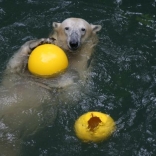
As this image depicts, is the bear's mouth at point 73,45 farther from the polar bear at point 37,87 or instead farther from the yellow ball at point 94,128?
the yellow ball at point 94,128

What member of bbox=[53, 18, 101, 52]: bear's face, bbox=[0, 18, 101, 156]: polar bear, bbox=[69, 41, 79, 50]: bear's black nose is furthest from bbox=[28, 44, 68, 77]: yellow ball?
bbox=[53, 18, 101, 52]: bear's face

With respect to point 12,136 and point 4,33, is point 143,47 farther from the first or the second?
point 12,136

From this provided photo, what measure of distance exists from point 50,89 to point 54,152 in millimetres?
981

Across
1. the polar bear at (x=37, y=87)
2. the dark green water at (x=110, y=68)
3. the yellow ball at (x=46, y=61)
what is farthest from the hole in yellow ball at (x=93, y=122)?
the yellow ball at (x=46, y=61)

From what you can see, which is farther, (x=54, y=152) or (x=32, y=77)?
(x=32, y=77)

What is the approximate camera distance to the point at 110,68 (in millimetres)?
6191

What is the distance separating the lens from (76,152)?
4863mm

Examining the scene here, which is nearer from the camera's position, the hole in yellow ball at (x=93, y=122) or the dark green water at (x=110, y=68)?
the hole in yellow ball at (x=93, y=122)

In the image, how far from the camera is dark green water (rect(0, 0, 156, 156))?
4953 millimetres

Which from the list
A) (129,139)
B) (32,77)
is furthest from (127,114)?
(32,77)

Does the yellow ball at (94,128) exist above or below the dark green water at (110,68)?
above

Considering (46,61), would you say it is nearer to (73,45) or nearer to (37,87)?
(37,87)

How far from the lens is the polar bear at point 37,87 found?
506 cm

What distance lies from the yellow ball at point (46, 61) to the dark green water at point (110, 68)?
547 mm
